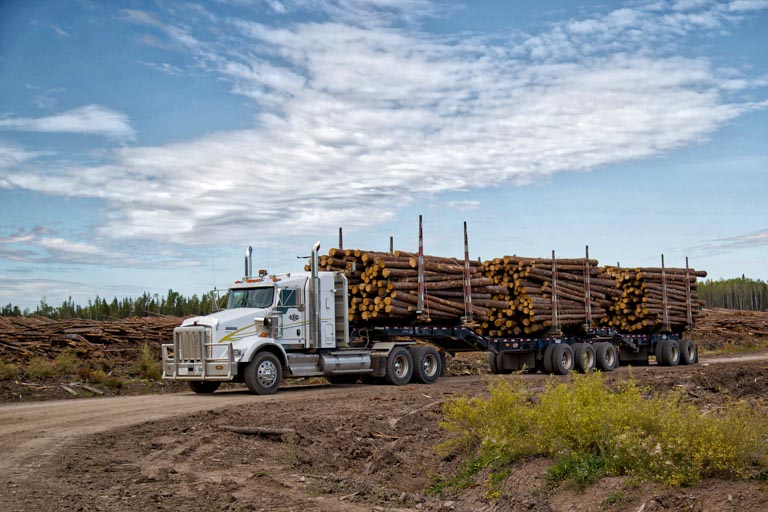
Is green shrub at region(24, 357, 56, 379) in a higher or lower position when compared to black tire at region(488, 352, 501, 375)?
higher

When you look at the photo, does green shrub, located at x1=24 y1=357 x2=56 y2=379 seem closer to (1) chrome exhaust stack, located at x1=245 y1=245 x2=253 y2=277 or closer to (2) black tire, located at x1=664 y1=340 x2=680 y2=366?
(1) chrome exhaust stack, located at x1=245 y1=245 x2=253 y2=277

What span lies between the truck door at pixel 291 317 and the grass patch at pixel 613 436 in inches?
414

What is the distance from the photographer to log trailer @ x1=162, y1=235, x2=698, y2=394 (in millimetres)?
19250

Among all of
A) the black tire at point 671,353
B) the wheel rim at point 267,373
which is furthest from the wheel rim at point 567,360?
the wheel rim at point 267,373

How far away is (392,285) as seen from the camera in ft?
72.2

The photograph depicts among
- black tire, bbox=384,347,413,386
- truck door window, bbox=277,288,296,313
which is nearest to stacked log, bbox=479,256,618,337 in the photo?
black tire, bbox=384,347,413,386

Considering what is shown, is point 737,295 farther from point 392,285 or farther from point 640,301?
point 392,285

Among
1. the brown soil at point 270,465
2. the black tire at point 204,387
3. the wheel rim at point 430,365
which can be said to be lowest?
the brown soil at point 270,465

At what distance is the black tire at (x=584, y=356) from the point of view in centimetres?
2706

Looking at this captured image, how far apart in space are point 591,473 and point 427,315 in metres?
14.9

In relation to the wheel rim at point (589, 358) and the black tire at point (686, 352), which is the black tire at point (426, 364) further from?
the black tire at point (686, 352)

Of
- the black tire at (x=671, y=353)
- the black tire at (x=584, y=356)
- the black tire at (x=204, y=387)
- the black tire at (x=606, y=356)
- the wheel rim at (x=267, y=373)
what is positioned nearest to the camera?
the wheel rim at (x=267, y=373)

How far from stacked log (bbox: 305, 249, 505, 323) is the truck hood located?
11.0 ft

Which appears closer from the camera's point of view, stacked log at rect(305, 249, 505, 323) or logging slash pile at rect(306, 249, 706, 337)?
stacked log at rect(305, 249, 505, 323)
